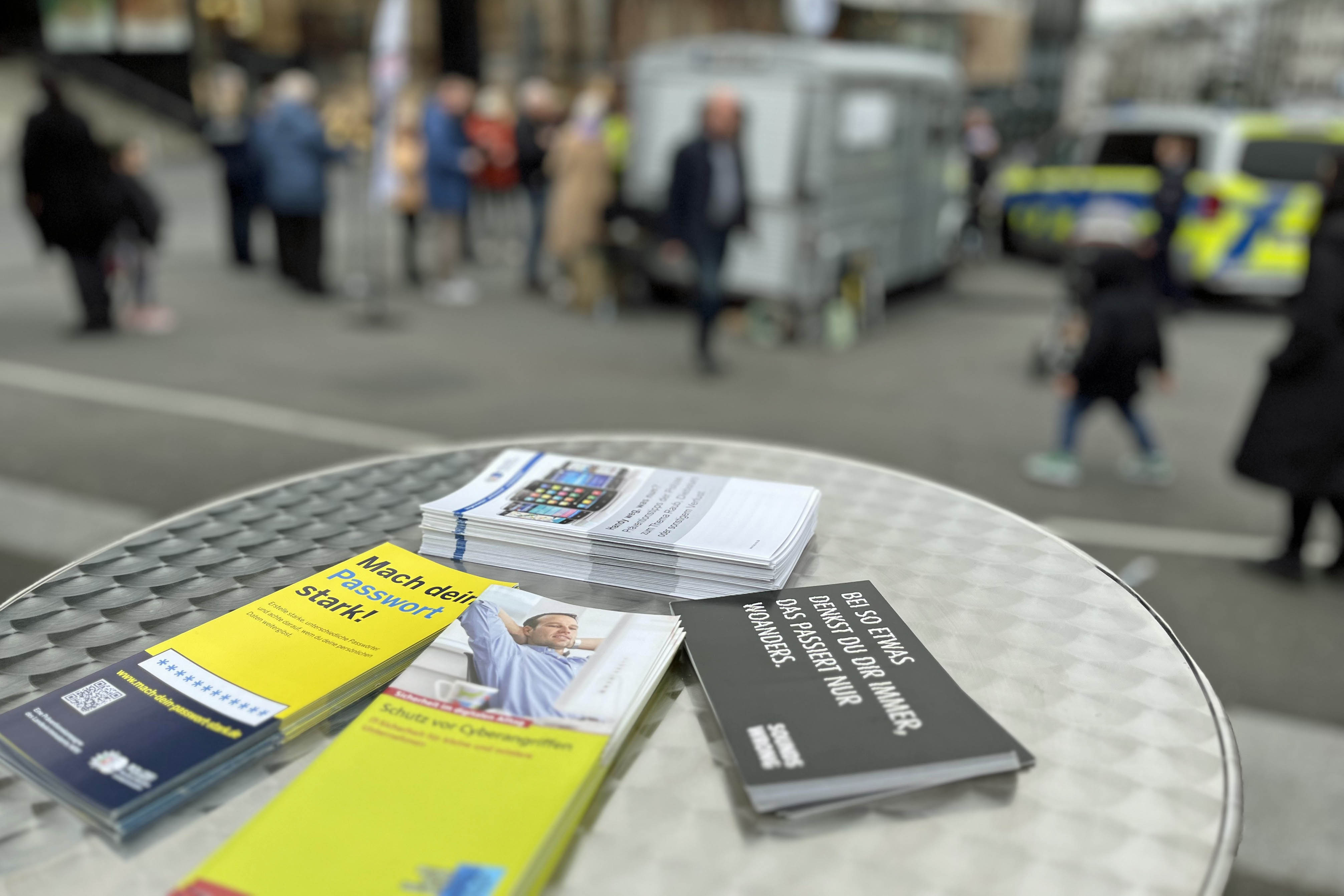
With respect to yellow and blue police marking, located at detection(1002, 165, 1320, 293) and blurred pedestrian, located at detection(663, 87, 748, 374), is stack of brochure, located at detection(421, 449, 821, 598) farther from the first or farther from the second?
yellow and blue police marking, located at detection(1002, 165, 1320, 293)

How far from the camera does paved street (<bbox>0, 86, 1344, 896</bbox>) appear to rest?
3455 mm

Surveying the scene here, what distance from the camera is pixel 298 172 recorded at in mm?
8883

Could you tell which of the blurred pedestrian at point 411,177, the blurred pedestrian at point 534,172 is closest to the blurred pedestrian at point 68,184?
the blurred pedestrian at point 411,177

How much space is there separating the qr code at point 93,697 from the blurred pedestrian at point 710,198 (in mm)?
6056

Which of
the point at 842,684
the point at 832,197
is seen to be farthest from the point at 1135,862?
the point at 832,197

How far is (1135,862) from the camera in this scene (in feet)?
3.16

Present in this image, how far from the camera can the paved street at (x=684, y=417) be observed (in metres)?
3.46

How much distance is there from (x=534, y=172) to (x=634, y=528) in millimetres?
9298

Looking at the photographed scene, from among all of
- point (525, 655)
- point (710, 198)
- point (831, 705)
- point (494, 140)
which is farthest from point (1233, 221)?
point (525, 655)

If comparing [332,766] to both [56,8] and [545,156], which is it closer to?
[545,156]

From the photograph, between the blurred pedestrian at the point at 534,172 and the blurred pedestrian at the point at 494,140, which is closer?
the blurred pedestrian at the point at 534,172

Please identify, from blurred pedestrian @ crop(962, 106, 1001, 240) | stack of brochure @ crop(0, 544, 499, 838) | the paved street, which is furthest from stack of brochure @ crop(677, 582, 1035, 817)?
blurred pedestrian @ crop(962, 106, 1001, 240)

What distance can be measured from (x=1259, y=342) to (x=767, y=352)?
4.38 m

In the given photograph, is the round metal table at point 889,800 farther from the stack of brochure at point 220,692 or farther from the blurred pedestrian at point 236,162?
the blurred pedestrian at point 236,162
